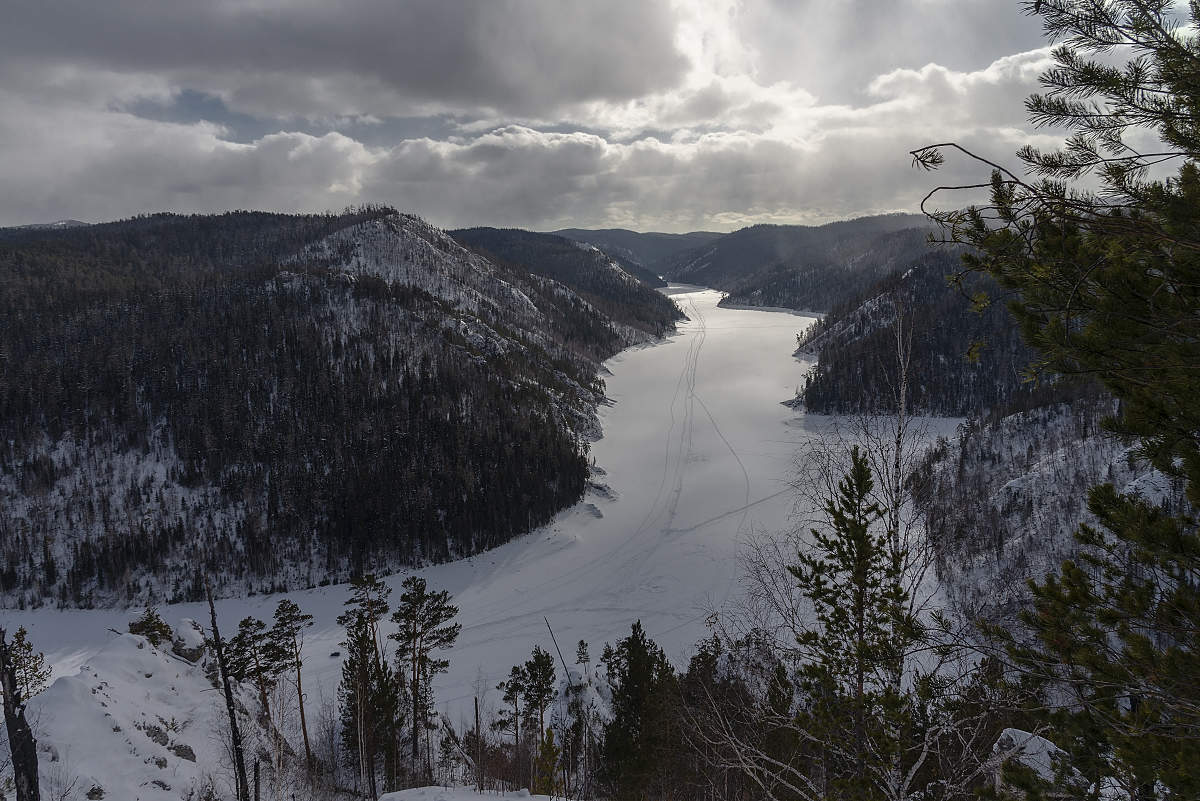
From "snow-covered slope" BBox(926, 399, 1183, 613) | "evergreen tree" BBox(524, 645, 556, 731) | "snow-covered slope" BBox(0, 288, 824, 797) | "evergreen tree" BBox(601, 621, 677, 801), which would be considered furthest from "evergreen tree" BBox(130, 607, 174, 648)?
"snow-covered slope" BBox(926, 399, 1183, 613)

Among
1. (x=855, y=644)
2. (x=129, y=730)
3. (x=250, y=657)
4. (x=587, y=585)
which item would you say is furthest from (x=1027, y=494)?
(x=129, y=730)

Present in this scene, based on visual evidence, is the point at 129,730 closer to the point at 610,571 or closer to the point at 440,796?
the point at 440,796

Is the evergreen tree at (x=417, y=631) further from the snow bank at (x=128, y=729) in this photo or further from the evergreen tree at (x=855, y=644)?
the evergreen tree at (x=855, y=644)

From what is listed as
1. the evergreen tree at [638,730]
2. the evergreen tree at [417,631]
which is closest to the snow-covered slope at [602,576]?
the evergreen tree at [417,631]

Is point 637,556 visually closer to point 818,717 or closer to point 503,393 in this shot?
point 503,393

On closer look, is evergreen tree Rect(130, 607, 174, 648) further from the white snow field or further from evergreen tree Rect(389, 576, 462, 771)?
evergreen tree Rect(389, 576, 462, 771)
